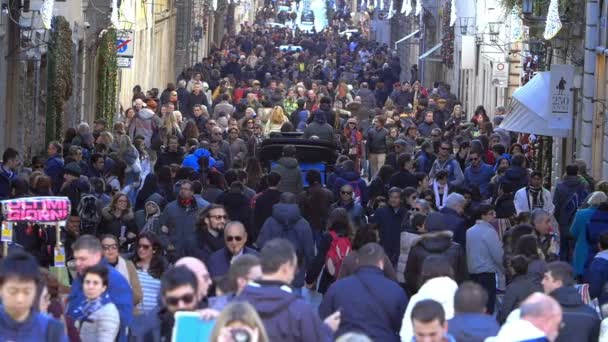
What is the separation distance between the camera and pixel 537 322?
1053cm

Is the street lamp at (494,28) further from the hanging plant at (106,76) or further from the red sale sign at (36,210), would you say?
the red sale sign at (36,210)

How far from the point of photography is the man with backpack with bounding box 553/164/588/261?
2181 cm

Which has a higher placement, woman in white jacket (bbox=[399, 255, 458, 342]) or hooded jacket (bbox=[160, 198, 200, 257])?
woman in white jacket (bbox=[399, 255, 458, 342])

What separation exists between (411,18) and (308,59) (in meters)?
9.35

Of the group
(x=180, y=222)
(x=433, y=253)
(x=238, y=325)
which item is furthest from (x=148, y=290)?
(x=238, y=325)

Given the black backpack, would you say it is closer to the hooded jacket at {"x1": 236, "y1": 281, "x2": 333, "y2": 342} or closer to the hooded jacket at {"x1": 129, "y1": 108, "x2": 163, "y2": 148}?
the hooded jacket at {"x1": 236, "y1": 281, "x2": 333, "y2": 342}

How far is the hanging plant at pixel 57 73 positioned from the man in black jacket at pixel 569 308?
66.2 ft

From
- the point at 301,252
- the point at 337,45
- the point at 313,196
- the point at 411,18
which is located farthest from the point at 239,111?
the point at 337,45

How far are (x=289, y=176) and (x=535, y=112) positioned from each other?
6.19 meters

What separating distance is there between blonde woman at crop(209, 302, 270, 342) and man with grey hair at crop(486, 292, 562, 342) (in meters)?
1.68

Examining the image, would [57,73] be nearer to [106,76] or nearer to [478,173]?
[106,76]

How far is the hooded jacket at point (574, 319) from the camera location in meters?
12.6

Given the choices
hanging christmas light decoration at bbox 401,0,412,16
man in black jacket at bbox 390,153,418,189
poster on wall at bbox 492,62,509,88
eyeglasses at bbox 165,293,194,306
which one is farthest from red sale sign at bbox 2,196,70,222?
Answer: hanging christmas light decoration at bbox 401,0,412,16

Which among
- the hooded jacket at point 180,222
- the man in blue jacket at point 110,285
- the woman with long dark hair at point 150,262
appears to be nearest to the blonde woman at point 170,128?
the hooded jacket at point 180,222
